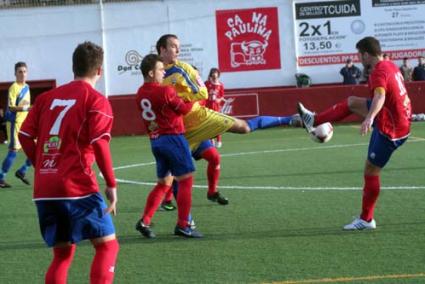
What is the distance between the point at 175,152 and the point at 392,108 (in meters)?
2.22

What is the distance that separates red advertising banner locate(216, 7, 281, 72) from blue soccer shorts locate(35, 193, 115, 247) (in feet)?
83.6

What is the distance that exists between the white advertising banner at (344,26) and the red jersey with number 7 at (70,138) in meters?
26.0

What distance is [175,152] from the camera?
830 cm

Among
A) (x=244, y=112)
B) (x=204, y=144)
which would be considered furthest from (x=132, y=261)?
(x=244, y=112)

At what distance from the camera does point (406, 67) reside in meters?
29.9

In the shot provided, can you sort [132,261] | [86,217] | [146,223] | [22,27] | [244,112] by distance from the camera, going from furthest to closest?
[22,27], [244,112], [146,223], [132,261], [86,217]

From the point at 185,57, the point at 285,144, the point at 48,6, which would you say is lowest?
the point at 285,144

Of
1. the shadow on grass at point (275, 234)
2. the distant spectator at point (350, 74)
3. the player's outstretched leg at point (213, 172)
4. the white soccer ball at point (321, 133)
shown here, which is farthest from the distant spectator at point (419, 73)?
the shadow on grass at point (275, 234)

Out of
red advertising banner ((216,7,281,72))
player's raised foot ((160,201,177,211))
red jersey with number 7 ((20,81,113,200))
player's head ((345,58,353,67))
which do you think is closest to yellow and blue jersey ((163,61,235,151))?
player's raised foot ((160,201,177,211))

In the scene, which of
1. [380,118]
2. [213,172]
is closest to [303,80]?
[213,172]

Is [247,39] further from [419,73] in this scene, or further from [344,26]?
[419,73]

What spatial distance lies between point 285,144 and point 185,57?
40.4 ft

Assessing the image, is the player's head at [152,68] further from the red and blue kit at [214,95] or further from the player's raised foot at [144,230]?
the red and blue kit at [214,95]

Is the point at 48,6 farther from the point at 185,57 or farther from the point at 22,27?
the point at 185,57
